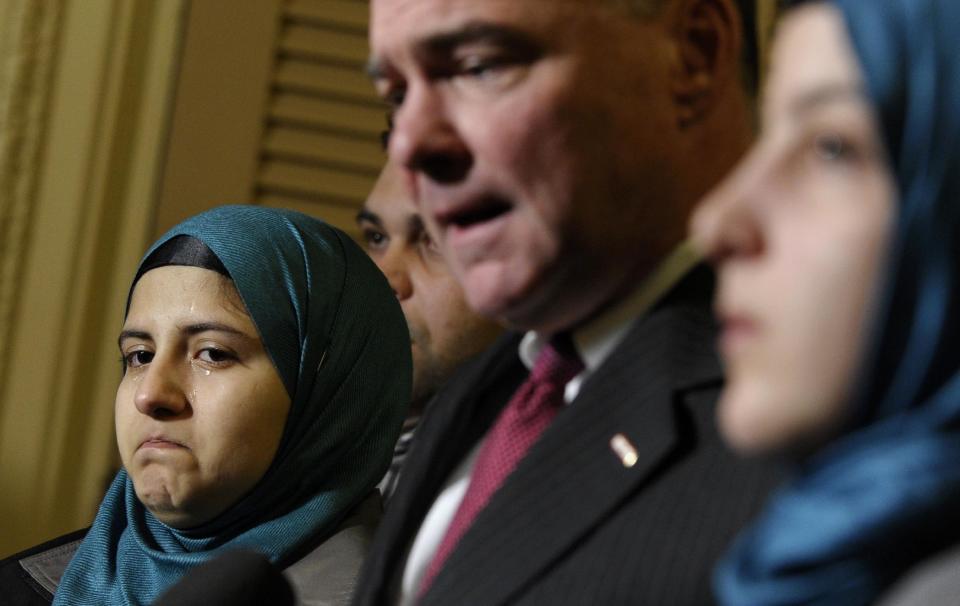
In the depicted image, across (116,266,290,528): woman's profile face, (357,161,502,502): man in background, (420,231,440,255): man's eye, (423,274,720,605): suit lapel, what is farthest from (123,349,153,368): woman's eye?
(423,274,720,605): suit lapel

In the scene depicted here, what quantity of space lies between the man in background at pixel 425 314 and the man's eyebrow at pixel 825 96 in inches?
56.3

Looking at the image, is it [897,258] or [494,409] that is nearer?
[897,258]

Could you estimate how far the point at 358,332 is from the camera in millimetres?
1887

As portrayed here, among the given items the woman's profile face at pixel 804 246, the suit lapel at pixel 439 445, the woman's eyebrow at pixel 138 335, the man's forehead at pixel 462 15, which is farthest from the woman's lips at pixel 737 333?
the woman's eyebrow at pixel 138 335

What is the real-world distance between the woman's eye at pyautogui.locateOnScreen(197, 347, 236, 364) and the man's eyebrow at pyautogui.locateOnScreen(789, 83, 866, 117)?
1060mm

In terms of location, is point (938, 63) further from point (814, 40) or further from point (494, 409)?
point (494, 409)

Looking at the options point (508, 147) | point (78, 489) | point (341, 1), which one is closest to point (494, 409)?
point (508, 147)

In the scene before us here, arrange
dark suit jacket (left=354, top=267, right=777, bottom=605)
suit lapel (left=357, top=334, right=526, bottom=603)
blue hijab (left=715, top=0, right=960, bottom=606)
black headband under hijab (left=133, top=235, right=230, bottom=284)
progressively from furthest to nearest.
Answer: black headband under hijab (left=133, top=235, right=230, bottom=284) < suit lapel (left=357, top=334, right=526, bottom=603) < dark suit jacket (left=354, top=267, right=777, bottom=605) < blue hijab (left=715, top=0, right=960, bottom=606)

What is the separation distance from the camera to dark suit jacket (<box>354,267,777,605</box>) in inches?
37.8

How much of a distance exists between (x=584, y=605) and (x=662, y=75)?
1.34ft

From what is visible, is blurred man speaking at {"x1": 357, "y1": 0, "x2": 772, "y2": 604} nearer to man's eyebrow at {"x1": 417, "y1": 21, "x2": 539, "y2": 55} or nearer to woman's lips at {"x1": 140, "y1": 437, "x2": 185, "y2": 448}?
man's eyebrow at {"x1": 417, "y1": 21, "x2": 539, "y2": 55}

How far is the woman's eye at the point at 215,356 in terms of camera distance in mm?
1760

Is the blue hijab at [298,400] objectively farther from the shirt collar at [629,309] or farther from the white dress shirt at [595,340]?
the shirt collar at [629,309]

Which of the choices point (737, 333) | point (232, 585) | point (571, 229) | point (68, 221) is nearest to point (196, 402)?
point (232, 585)
